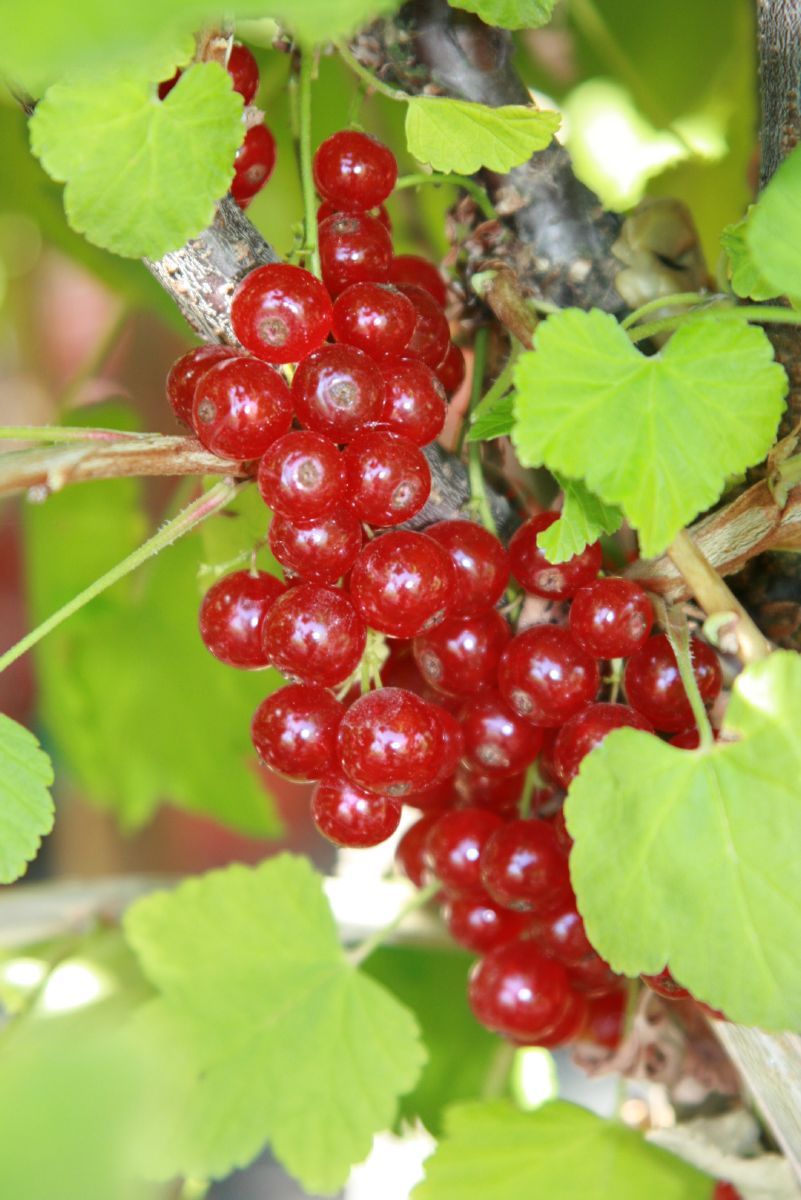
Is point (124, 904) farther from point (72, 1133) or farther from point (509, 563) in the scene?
point (72, 1133)

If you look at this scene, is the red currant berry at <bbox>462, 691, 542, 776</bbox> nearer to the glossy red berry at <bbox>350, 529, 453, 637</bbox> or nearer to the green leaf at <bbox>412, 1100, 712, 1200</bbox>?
the glossy red berry at <bbox>350, 529, 453, 637</bbox>

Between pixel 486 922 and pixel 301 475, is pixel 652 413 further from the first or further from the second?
pixel 486 922

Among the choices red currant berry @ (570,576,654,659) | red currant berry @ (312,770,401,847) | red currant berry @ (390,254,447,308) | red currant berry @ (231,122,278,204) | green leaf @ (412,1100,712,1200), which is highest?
red currant berry @ (231,122,278,204)

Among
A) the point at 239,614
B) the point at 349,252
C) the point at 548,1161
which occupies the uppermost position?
the point at 349,252

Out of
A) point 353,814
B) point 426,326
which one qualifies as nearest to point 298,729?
point 353,814

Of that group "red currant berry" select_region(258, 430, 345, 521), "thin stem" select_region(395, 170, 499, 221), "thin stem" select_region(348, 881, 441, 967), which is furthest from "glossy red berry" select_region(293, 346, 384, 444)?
"thin stem" select_region(348, 881, 441, 967)

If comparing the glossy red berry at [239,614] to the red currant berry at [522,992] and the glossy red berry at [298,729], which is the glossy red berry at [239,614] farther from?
the red currant berry at [522,992]

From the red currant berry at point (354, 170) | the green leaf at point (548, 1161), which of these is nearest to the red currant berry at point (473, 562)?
the red currant berry at point (354, 170)
